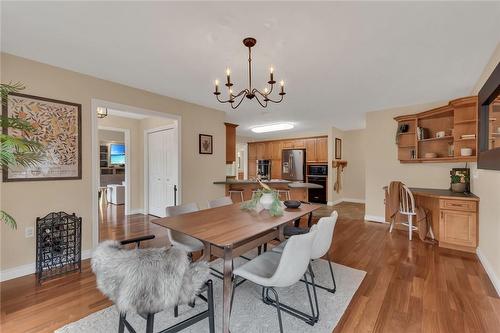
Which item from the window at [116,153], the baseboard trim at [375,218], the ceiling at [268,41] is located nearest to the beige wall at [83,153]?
the ceiling at [268,41]

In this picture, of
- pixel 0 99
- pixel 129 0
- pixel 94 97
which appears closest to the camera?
pixel 129 0

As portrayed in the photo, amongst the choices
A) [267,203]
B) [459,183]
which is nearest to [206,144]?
[267,203]

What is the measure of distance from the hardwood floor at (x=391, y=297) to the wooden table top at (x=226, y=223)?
0.92 meters

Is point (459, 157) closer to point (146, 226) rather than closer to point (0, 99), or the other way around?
point (146, 226)

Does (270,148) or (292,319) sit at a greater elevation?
(270,148)

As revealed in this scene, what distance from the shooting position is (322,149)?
698 cm

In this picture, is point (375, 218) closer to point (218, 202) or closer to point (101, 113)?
point (218, 202)

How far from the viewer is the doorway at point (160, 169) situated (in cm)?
486

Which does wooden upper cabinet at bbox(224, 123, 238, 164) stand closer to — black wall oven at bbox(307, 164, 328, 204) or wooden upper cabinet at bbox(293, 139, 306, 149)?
wooden upper cabinet at bbox(293, 139, 306, 149)

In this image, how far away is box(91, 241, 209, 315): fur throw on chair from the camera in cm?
111

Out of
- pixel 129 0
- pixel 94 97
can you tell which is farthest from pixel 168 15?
pixel 94 97

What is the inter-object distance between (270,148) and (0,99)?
6733 mm

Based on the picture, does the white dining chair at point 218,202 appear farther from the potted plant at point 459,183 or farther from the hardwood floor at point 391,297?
the potted plant at point 459,183

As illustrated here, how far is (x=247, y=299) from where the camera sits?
207 centimetres
